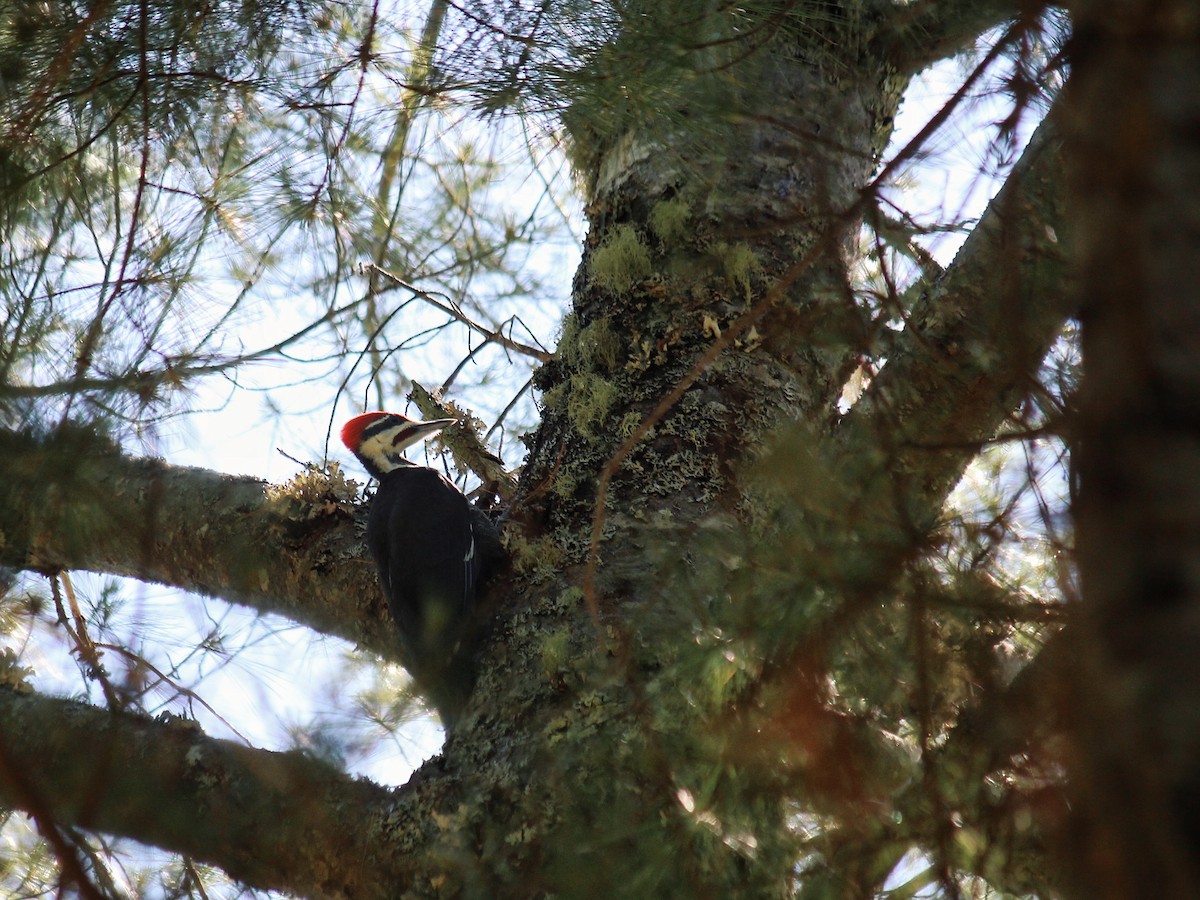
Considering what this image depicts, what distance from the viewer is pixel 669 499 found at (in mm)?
2312

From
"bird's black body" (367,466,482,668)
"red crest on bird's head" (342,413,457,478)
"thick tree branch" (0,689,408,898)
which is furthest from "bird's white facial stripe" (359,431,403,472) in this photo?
"thick tree branch" (0,689,408,898)

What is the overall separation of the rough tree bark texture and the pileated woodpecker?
95 mm

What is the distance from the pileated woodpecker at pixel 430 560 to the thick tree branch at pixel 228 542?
9cm

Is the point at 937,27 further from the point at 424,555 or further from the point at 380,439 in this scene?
the point at 380,439

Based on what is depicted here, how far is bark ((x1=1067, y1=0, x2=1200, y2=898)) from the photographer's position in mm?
546

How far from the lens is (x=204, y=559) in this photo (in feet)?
9.07

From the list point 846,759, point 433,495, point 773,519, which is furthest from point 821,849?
point 433,495

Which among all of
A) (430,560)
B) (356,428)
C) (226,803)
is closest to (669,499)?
(430,560)

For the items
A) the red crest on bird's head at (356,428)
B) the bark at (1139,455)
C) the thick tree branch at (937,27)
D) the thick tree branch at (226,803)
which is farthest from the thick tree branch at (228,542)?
the bark at (1139,455)

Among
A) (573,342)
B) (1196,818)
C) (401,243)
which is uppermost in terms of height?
(401,243)

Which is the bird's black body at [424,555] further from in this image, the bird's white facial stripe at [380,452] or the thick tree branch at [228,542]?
the bird's white facial stripe at [380,452]

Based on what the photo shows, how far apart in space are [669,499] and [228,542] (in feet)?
3.87

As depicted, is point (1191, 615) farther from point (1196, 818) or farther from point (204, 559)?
point (204, 559)

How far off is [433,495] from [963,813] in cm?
222
